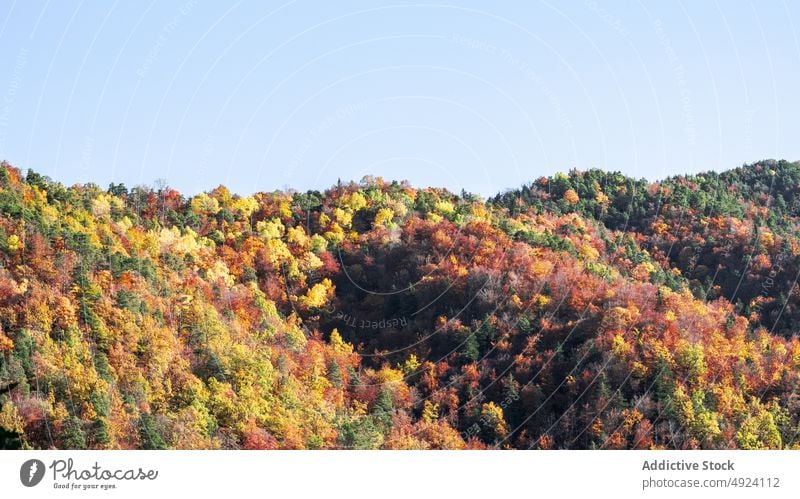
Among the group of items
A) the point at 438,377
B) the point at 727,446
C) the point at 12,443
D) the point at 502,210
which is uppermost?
the point at 502,210

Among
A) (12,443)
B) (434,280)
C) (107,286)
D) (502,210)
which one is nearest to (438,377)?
(434,280)

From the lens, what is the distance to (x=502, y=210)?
400 ft

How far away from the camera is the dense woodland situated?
219ft

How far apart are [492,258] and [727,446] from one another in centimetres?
3407
